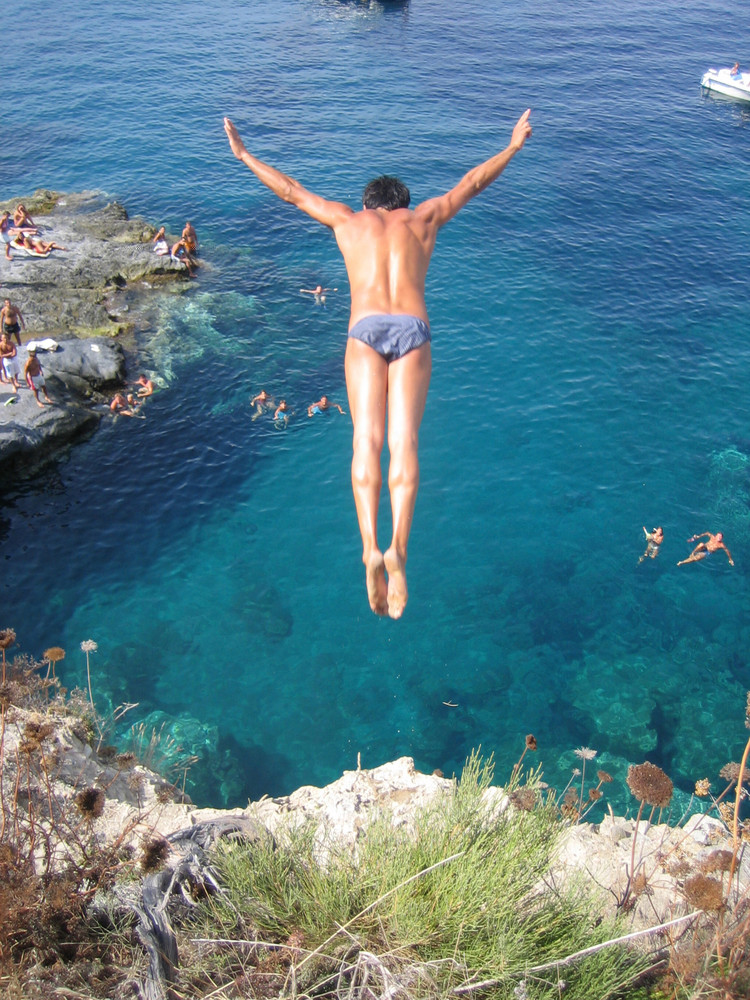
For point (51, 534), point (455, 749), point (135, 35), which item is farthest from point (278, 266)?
point (135, 35)

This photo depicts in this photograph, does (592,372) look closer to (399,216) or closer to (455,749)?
(455,749)

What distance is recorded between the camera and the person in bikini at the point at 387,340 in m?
5.93

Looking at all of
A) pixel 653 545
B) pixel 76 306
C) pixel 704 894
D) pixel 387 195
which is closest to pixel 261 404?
pixel 76 306

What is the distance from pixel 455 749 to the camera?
15.0 meters

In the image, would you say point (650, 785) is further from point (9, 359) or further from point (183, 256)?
point (183, 256)

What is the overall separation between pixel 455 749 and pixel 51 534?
11.6 m

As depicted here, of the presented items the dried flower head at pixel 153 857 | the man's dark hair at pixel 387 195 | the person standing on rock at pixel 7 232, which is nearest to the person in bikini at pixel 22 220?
the person standing on rock at pixel 7 232

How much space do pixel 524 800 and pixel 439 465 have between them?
49.5 ft

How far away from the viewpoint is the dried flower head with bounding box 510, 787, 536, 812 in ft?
21.1

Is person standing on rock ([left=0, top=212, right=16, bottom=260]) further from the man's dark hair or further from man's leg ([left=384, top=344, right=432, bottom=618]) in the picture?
man's leg ([left=384, top=344, right=432, bottom=618])

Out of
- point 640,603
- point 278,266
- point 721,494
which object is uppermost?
point 278,266

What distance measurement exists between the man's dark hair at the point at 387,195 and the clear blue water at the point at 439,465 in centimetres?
1101

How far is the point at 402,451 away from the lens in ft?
20.0

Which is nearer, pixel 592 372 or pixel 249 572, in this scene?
pixel 249 572
